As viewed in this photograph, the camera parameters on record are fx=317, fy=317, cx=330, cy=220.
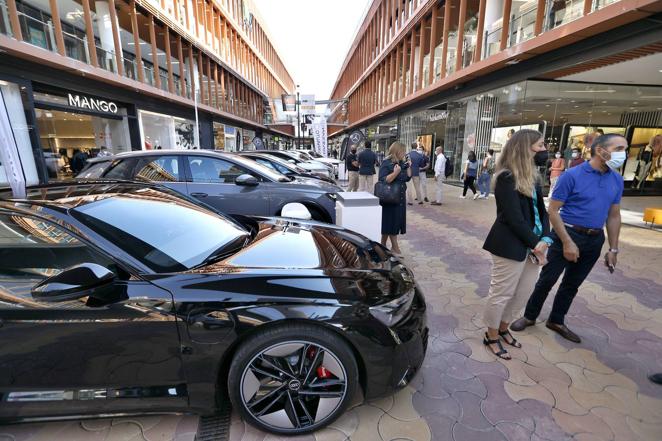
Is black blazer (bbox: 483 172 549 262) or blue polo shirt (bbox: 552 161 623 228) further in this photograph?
blue polo shirt (bbox: 552 161 623 228)

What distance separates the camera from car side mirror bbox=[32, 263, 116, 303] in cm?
158

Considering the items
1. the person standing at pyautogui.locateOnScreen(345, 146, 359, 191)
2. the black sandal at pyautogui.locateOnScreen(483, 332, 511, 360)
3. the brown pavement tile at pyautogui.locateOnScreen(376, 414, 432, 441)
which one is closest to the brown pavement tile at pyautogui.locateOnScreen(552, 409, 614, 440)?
the black sandal at pyautogui.locateOnScreen(483, 332, 511, 360)

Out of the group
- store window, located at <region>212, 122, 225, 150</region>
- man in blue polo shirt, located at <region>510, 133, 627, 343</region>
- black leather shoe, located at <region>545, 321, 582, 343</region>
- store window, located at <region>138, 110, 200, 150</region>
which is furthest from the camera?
store window, located at <region>212, 122, 225, 150</region>

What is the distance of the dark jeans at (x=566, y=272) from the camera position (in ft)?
9.09

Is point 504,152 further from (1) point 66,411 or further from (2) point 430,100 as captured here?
(2) point 430,100

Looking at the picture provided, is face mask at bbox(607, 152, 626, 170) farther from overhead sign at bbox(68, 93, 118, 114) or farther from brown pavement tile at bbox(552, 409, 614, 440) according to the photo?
overhead sign at bbox(68, 93, 118, 114)

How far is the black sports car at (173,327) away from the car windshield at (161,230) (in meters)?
0.01

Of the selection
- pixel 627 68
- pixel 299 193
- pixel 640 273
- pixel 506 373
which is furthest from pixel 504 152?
pixel 627 68

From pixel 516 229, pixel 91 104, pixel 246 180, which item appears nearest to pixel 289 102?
pixel 91 104

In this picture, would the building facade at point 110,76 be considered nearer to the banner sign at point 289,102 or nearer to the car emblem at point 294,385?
the car emblem at point 294,385

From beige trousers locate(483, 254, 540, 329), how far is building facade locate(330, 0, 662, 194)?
6.29 meters

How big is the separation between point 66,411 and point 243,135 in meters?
36.1

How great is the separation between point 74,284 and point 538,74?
1174cm

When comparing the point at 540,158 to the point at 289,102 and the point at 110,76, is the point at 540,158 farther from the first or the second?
the point at 289,102
